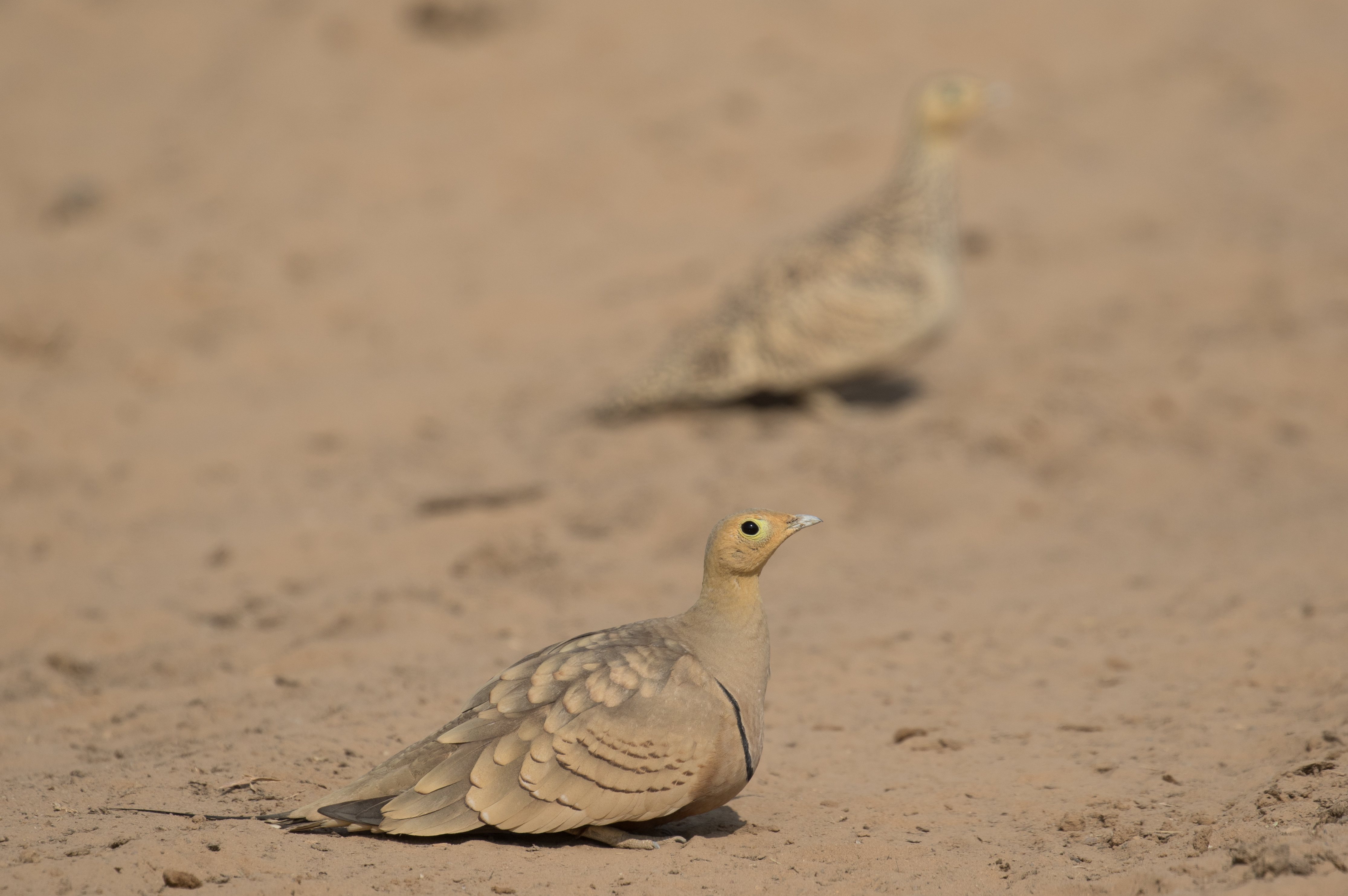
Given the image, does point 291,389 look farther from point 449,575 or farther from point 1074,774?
point 1074,774

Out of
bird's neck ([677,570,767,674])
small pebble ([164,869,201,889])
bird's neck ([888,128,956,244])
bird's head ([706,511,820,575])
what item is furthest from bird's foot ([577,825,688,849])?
bird's neck ([888,128,956,244])

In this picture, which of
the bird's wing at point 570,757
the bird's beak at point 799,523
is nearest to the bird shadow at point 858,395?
the bird's beak at point 799,523

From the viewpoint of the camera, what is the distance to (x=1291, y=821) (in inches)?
156

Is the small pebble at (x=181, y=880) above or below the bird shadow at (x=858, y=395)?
below

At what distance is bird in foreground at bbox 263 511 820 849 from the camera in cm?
387

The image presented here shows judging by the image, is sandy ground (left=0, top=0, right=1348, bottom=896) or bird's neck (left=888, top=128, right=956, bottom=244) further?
bird's neck (left=888, top=128, right=956, bottom=244)

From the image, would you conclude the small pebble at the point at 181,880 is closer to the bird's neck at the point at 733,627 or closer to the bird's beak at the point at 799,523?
→ the bird's neck at the point at 733,627

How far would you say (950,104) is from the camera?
9836mm

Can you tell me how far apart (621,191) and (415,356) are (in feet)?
10.9

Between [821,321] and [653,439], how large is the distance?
56.6 inches

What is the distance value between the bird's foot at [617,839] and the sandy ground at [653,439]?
55 mm

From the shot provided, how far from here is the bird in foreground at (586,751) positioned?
12.7 feet

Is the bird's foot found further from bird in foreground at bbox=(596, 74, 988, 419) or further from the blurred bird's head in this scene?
the blurred bird's head

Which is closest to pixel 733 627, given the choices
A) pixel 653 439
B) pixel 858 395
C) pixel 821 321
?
pixel 653 439
